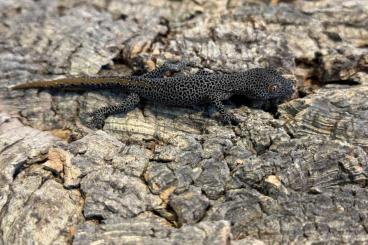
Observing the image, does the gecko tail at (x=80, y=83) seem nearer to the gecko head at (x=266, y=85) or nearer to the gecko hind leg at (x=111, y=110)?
the gecko hind leg at (x=111, y=110)

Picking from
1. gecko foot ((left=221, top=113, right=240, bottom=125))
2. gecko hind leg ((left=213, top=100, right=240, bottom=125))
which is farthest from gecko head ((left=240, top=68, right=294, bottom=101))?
gecko foot ((left=221, top=113, right=240, bottom=125))

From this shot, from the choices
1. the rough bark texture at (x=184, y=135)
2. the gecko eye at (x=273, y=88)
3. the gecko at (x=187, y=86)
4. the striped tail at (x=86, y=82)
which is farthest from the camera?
the striped tail at (x=86, y=82)

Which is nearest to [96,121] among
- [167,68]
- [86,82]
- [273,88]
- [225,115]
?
[86,82]

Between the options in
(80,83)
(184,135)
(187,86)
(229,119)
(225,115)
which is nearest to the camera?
(184,135)

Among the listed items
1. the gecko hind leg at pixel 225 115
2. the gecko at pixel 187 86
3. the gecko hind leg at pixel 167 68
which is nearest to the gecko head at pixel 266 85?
the gecko at pixel 187 86

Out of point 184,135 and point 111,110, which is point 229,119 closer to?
point 184,135

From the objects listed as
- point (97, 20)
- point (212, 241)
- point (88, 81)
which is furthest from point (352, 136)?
point (97, 20)

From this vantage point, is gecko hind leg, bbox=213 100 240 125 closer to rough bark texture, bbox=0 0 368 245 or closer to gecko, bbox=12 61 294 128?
gecko, bbox=12 61 294 128
